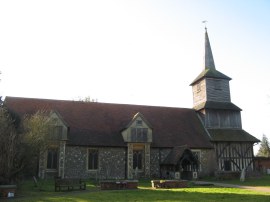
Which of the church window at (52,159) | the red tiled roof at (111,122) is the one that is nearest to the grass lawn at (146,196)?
the church window at (52,159)

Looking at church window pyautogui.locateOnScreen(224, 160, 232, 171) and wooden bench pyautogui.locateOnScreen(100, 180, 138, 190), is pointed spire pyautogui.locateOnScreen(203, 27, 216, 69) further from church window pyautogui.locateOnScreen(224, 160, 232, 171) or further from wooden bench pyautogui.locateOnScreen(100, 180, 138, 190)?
wooden bench pyautogui.locateOnScreen(100, 180, 138, 190)

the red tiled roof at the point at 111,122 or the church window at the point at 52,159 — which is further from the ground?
the red tiled roof at the point at 111,122

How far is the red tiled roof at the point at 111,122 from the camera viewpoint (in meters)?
29.1

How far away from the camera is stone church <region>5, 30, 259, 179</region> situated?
90.6 ft

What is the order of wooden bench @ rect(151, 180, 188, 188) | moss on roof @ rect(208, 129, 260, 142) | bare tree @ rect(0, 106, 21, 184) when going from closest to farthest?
bare tree @ rect(0, 106, 21, 184) < wooden bench @ rect(151, 180, 188, 188) < moss on roof @ rect(208, 129, 260, 142)

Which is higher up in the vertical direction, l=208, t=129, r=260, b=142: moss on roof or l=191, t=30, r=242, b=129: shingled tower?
l=191, t=30, r=242, b=129: shingled tower

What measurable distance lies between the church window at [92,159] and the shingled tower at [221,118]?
12.2 meters

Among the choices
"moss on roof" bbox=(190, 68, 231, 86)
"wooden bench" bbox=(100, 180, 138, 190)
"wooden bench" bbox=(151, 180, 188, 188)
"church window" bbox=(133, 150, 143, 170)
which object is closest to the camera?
"wooden bench" bbox=(100, 180, 138, 190)

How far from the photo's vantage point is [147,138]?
29.4 metres

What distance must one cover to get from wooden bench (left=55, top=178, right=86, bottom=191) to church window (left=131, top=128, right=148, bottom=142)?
9491 millimetres

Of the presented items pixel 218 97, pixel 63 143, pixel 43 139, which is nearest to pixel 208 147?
pixel 218 97

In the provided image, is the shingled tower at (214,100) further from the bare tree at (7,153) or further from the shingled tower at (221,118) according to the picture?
the bare tree at (7,153)

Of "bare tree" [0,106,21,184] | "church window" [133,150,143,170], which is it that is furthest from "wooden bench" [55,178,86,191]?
"church window" [133,150,143,170]

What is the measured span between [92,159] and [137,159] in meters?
4.37
